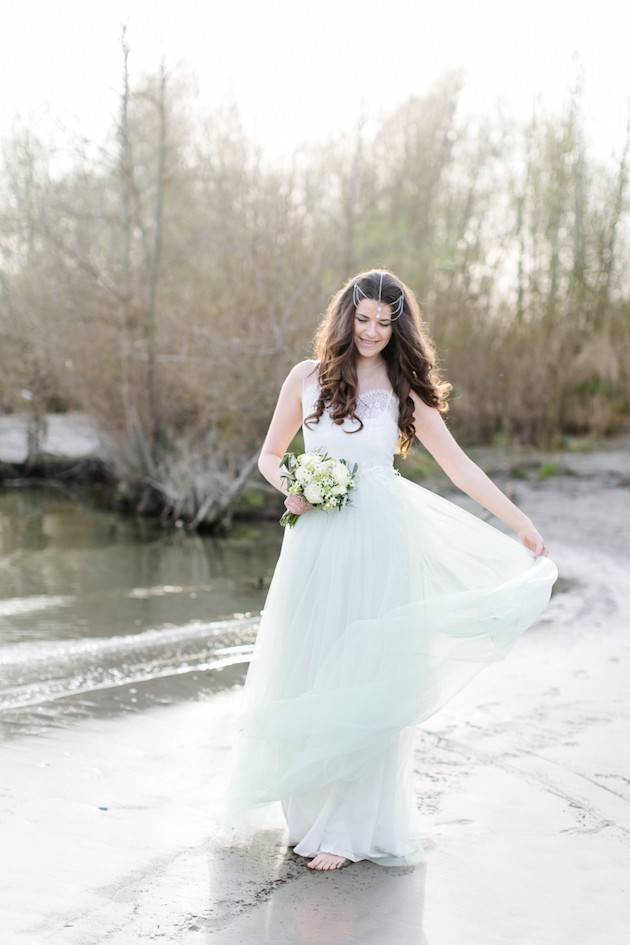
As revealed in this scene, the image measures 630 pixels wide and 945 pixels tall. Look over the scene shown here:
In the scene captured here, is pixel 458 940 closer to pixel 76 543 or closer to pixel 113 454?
pixel 76 543

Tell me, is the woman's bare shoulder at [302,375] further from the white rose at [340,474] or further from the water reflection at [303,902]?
the water reflection at [303,902]

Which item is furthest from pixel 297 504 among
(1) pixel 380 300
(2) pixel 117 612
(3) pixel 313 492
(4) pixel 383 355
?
(2) pixel 117 612

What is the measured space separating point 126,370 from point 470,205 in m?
11.7

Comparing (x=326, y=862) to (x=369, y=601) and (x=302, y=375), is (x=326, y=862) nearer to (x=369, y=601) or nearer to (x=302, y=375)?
(x=369, y=601)

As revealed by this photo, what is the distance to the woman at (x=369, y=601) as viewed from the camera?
3.19 m

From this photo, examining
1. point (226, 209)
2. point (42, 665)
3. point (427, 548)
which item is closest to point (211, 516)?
point (226, 209)

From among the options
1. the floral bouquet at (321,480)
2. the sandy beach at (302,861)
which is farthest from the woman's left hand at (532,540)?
the sandy beach at (302,861)

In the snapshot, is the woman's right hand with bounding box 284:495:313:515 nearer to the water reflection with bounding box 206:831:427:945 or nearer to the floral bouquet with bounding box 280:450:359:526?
the floral bouquet with bounding box 280:450:359:526

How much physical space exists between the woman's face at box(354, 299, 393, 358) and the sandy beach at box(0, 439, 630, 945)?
2.00 m

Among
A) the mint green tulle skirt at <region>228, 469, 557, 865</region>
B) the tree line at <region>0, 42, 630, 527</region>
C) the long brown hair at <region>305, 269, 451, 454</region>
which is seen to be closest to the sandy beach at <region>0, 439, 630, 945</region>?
the mint green tulle skirt at <region>228, 469, 557, 865</region>

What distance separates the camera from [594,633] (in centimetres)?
686

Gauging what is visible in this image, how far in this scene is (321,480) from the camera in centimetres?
330

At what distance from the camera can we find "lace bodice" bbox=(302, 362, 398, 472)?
3498 mm

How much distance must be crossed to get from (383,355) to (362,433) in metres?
0.39
